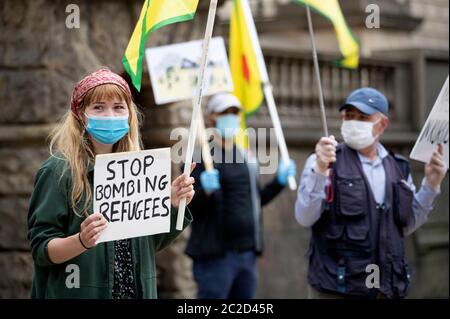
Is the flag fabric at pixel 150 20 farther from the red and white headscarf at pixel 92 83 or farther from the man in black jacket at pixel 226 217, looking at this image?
the man in black jacket at pixel 226 217

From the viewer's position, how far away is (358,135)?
5.83m

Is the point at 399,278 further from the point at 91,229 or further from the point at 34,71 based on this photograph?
the point at 34,71

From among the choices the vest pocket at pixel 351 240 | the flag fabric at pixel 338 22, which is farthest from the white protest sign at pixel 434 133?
the flag fabric at pixel 338 22

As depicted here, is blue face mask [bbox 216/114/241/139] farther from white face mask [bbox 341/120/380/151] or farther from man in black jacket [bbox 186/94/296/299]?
white face mask [bbox 341/120/380/151]

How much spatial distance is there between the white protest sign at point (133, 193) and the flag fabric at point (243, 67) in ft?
10.5

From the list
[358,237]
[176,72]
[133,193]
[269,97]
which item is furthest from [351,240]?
[176,72]

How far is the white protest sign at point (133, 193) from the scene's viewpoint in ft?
13.9

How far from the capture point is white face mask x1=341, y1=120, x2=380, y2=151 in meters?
5.82

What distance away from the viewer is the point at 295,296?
408 inches

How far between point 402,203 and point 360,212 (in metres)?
0.28

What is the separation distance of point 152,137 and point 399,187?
3.28 meters

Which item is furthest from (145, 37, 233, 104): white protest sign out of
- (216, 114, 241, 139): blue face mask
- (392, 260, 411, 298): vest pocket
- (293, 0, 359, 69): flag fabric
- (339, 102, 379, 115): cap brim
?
(392, 260, 411, 298): vest pocket

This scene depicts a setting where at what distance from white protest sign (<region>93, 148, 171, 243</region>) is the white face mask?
1.70 metres

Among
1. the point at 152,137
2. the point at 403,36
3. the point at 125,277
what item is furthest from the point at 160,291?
the point at 403,36
